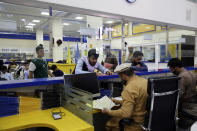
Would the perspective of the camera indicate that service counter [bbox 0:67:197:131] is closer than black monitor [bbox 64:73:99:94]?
Yes

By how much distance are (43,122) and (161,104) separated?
45.9 inches

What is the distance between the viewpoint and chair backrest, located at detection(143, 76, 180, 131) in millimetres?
1505

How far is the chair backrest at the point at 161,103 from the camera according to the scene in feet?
4.94

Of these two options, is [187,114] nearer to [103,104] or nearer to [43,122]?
[103,104]

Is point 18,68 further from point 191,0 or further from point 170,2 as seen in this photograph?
point 191,0

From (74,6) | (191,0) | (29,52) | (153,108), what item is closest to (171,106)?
(153,108)

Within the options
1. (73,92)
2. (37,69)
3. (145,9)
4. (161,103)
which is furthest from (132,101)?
(145,9)

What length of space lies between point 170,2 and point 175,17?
44cm

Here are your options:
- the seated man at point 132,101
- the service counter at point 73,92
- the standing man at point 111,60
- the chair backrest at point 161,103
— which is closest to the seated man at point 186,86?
the chair backrest at point 161,103

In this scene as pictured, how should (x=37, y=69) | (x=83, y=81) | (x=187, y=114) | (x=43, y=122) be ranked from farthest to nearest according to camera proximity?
(x=37, y=69) → (x=187, y=114) → (x=83, y=81) → (x=43, y=122)

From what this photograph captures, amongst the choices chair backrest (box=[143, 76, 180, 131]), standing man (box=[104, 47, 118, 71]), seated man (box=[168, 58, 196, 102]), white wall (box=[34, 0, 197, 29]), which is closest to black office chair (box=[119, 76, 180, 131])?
chair backrest (box=[143, 76, 180, 131])

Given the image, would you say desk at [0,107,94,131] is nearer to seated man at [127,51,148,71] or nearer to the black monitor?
the black monitor

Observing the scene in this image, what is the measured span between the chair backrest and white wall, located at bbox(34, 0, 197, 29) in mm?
2048

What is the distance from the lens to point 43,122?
5.04 ft
